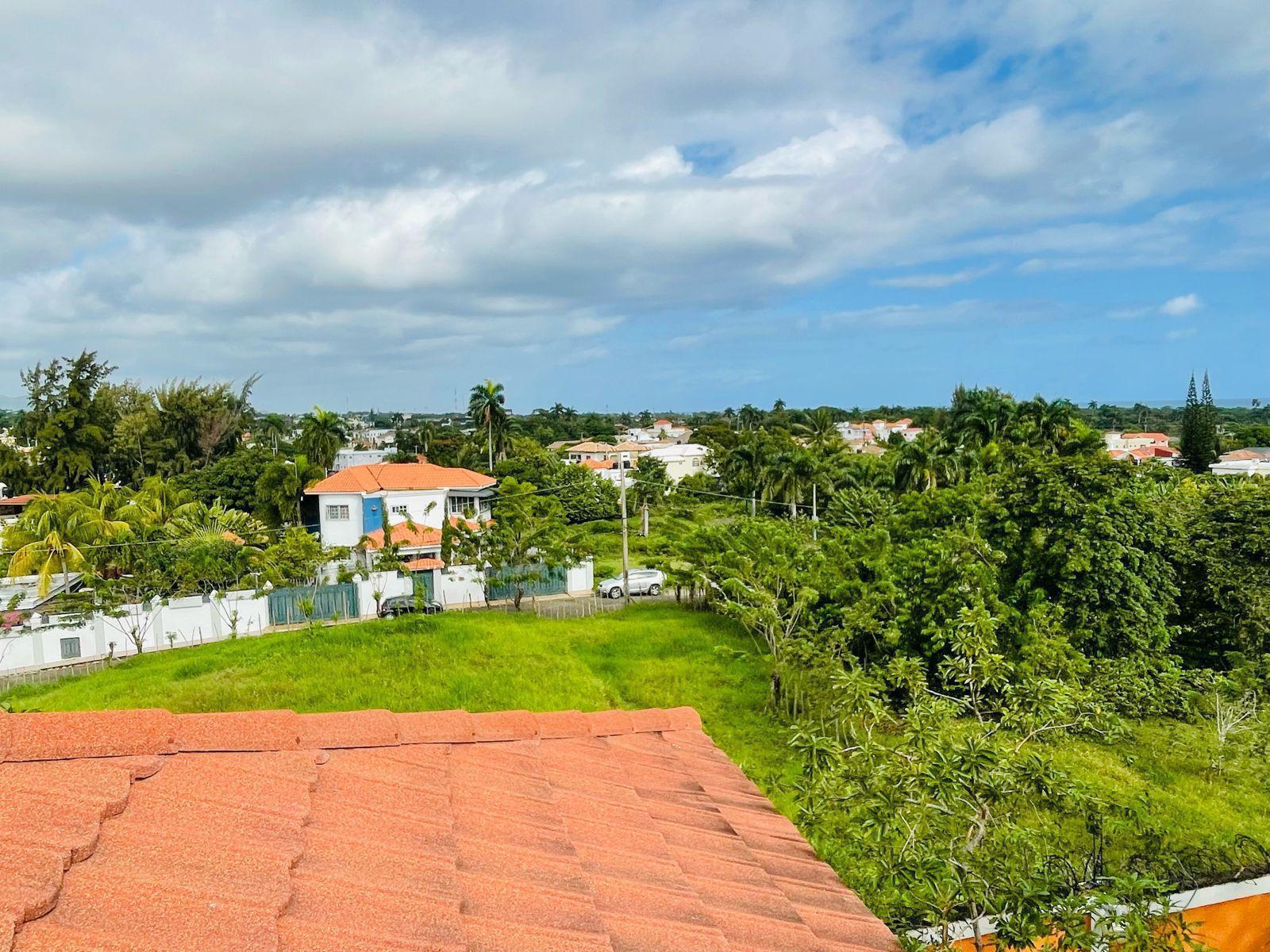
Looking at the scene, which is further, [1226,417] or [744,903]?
[1226,417]

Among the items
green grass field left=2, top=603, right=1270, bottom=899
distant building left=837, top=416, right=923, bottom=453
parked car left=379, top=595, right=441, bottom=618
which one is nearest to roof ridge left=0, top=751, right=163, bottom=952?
green grass field left=2, top=603, right=1270, bottom=899

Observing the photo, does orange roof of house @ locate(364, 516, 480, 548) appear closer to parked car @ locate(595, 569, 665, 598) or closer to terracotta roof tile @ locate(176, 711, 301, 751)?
parked car @ locate(595, 569, 665, 598)

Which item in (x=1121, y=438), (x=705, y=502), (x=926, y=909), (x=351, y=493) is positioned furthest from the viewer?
(x=1121, y=438)

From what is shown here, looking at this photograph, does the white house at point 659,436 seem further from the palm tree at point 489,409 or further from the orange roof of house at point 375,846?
the orange roof of house at point 375,846

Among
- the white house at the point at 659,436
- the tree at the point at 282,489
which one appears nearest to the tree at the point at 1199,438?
the white house at the point at 659,436

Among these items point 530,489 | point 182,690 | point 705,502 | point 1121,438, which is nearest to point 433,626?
point 182,690

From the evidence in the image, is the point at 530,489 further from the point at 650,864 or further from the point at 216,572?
the point at 650,864
